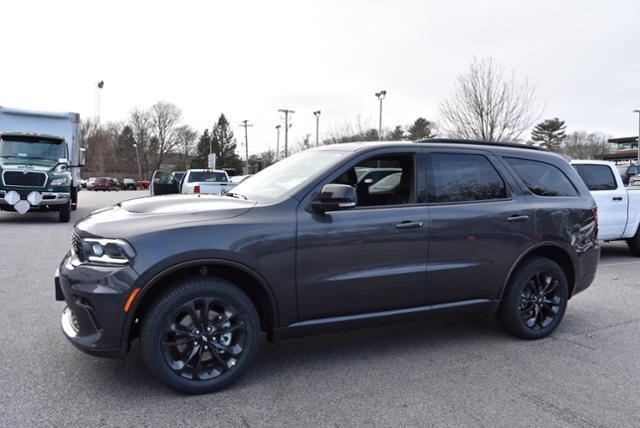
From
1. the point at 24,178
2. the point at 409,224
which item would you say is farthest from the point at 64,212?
the point at 409,224

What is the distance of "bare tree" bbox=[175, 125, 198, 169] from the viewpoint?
3511 inches

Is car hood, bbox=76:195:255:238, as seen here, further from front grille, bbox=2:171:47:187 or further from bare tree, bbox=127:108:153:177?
bare tree, bbox=127:108:153:177

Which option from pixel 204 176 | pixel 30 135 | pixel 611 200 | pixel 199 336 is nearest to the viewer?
pixel 199 336

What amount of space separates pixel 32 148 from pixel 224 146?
8189 cm

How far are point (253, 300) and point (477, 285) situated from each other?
1945 mm

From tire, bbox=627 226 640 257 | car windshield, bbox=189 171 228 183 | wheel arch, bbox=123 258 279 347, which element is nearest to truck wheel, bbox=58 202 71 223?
car windshield, bbox=189 171 228 183

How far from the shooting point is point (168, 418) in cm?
308

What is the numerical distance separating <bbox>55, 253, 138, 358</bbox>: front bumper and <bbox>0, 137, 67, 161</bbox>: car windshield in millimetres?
12533

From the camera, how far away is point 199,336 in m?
3.38

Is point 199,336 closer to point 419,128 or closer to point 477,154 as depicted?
point 477,154

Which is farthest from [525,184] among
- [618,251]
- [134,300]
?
[618,251]

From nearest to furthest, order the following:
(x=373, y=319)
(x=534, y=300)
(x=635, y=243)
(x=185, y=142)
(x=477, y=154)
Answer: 1. (x=373, y=319)
2. (x=477, y=154)
3. (x=534, y=300)
4. (x=635, y=243)
5. (x=185, y=142)

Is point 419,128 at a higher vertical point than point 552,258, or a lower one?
higher

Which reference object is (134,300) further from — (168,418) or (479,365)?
(479,365)
